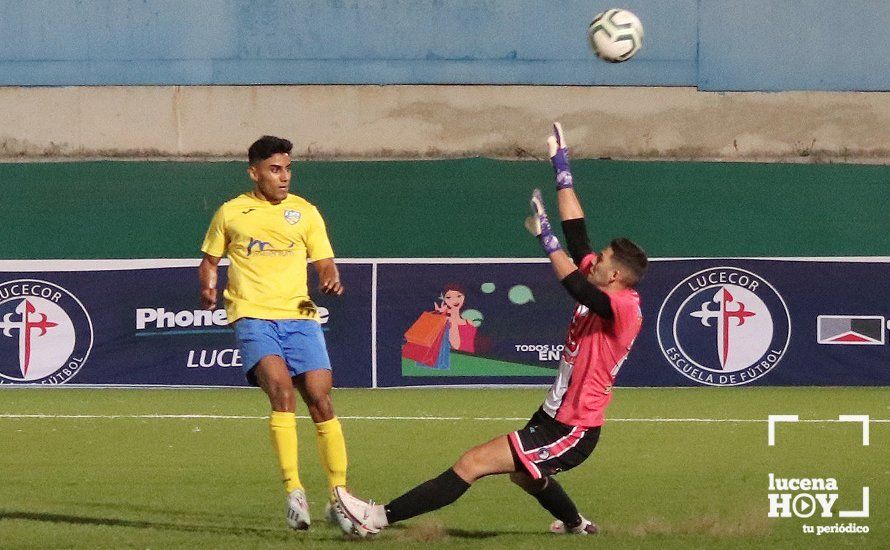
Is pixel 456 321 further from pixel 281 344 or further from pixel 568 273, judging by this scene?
pixel 568 273

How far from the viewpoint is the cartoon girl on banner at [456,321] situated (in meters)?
16.3

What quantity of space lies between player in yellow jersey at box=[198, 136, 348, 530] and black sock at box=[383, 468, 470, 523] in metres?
0.72

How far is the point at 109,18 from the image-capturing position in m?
21.7

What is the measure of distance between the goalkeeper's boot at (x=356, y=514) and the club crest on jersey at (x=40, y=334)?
31.5ft

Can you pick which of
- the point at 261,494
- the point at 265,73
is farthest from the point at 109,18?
the point at 261,494

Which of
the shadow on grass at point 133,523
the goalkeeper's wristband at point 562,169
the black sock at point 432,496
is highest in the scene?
the goalkeeper's wristband at point 562,169

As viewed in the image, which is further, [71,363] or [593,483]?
[71,363]

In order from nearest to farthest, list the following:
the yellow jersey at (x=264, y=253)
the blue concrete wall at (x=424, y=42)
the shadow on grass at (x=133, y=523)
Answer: the shadow on grass at (x=133, y=523)
the yellow jersey at (x=264, y=253)
the blue concrete wall at (x=424, y=42)

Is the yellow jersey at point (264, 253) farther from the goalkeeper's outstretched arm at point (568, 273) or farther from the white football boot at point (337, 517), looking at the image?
the goalkeeper's outstretched arm at point (568, 273)

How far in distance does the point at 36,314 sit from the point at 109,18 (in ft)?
22.9

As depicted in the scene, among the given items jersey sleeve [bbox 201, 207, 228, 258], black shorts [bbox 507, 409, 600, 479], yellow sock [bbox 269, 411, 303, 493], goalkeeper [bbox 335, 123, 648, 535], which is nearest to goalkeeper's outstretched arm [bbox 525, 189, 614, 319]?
goalkeeper [bbox 335, 123, 648, 535]

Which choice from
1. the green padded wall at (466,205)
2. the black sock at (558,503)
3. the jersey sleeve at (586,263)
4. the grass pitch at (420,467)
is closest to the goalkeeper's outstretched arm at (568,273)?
the jersey sleeve at (586,263)

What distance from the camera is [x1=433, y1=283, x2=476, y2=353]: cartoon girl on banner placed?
16.3 m

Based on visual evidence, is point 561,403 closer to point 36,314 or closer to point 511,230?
point 36,314
